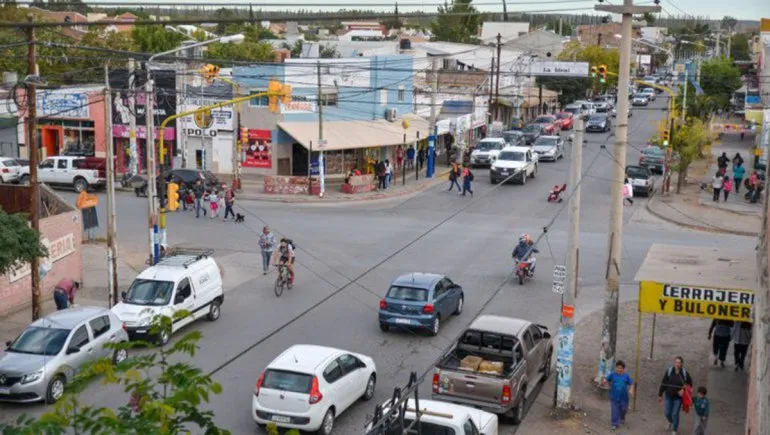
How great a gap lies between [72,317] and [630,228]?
2358 cm

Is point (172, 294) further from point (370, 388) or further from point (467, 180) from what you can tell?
point (467, 180)

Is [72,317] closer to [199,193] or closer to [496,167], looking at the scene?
[199,193]

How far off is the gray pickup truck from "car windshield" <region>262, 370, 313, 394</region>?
239 centimetres

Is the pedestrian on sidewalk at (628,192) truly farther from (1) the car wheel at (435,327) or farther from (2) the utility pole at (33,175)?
(2) the utility pole at (33,175)

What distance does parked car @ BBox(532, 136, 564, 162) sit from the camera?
55.2 meters

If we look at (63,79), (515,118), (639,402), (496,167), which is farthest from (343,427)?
(515,118)

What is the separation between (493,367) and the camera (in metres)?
16.8

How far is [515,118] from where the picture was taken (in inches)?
2884

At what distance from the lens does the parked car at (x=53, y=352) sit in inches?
669

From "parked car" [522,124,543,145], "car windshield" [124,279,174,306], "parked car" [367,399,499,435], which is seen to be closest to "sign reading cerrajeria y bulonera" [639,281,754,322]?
"parked car" [367,399,499,435]

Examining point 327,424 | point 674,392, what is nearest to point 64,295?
point 327,424

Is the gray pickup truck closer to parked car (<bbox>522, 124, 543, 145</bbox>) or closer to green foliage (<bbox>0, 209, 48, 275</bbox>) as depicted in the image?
green foliage (<bbox>0, 209, 48, 275</bbox>)

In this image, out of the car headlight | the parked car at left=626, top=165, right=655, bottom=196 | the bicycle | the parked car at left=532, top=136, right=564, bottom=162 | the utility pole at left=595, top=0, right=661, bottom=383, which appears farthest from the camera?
the parked car at left=532, top=136, right=564, bottom=162

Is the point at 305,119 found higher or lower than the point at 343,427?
higher
